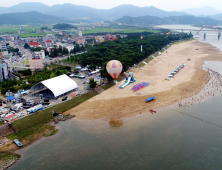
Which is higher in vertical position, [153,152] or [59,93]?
[59,93]

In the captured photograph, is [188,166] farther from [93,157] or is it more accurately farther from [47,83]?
[47,83]

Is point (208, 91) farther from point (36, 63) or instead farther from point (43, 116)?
point (36, 63)

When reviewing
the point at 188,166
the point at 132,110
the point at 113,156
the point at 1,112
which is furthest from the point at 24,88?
the point at 188,166

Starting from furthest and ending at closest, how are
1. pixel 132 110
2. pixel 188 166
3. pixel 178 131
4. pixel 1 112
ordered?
pixel 132 110 → pixel 1 112 → pixel 178 131 → pixel 188 166

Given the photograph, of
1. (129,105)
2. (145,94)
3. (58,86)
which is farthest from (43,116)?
(145,94)

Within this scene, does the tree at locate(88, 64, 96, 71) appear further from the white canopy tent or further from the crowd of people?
the crowd of people

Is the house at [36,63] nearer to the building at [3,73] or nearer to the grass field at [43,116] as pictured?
the building at [3,73]
